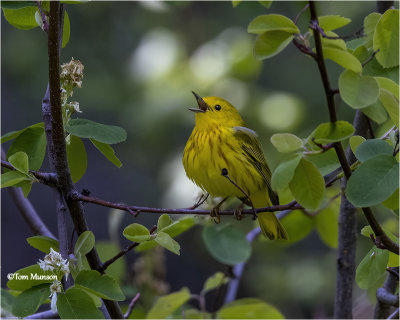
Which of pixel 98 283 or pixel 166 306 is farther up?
pixel 98 283

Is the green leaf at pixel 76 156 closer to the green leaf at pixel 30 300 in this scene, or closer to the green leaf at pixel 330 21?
the green leaf at pixel 30 300

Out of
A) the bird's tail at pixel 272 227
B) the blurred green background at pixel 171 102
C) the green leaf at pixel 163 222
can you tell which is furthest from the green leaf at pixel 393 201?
the blurred green background at pixel 171 102

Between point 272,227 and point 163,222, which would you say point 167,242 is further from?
point 272,227

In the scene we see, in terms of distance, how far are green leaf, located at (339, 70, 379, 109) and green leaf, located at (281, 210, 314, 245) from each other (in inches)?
51.9

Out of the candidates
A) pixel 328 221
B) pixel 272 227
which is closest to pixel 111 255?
pixel 272 227

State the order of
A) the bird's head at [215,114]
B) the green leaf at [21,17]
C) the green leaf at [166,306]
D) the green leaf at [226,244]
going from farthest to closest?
the bird's head at [215,114] < the green leaf at [226,244] < the green leaf at [166,306] < the green leaf at [21,17]

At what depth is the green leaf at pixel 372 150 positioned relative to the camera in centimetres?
120

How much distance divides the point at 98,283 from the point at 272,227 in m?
1.17

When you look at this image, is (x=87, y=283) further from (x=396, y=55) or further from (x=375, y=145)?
(x=396, y=55)

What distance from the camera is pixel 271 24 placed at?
1.14 metres

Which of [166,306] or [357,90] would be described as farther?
[166,306]

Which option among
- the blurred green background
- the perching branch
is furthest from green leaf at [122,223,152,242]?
the blurred green background

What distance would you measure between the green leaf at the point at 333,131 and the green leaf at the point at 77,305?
61 cm

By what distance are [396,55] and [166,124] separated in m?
3.08
